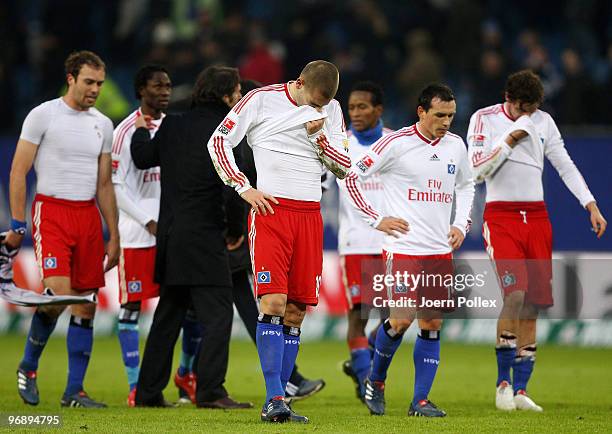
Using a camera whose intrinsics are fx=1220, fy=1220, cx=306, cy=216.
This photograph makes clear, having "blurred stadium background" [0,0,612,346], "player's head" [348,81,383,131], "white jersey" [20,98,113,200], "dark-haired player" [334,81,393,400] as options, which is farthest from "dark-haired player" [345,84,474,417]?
"blurred stadium background" [0,0,612,346]

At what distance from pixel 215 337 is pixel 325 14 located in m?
11.1

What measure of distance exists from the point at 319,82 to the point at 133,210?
289 cm

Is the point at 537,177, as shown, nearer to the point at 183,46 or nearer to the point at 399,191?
the point at 399,191

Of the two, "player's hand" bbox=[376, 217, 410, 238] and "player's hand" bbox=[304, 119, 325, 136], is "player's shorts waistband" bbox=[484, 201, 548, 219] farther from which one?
"player's hand" bbox=[304, 119, 325, 136]

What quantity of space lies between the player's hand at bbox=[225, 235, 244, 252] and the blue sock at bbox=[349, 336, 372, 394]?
1.60m

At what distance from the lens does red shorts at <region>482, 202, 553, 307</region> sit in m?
10.5

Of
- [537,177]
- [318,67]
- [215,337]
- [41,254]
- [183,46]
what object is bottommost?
[215,337]

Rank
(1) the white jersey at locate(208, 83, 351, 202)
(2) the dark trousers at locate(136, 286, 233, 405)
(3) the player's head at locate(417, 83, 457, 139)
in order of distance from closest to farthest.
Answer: (1) the white jersey at locate(208, 83, 351, 202) → (3) the player's head at locate(417, 83, 457, 139) → (2) the dark trousers at locate(136, 286, 233, 405)

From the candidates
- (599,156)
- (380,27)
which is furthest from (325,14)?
(599,156)

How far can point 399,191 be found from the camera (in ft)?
31.8

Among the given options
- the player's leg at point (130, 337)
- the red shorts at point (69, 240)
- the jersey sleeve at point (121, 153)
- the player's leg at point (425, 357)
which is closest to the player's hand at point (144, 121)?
the jersey sleeve at point (121, 153)

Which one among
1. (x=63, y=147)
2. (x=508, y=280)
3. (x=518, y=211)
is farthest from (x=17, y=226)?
(x=518, y=211)

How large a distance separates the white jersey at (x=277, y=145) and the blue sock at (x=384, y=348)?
1380 millimetres

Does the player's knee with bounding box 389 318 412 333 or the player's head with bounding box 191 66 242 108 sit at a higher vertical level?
the player's head with bounding box 191 66 242 108
